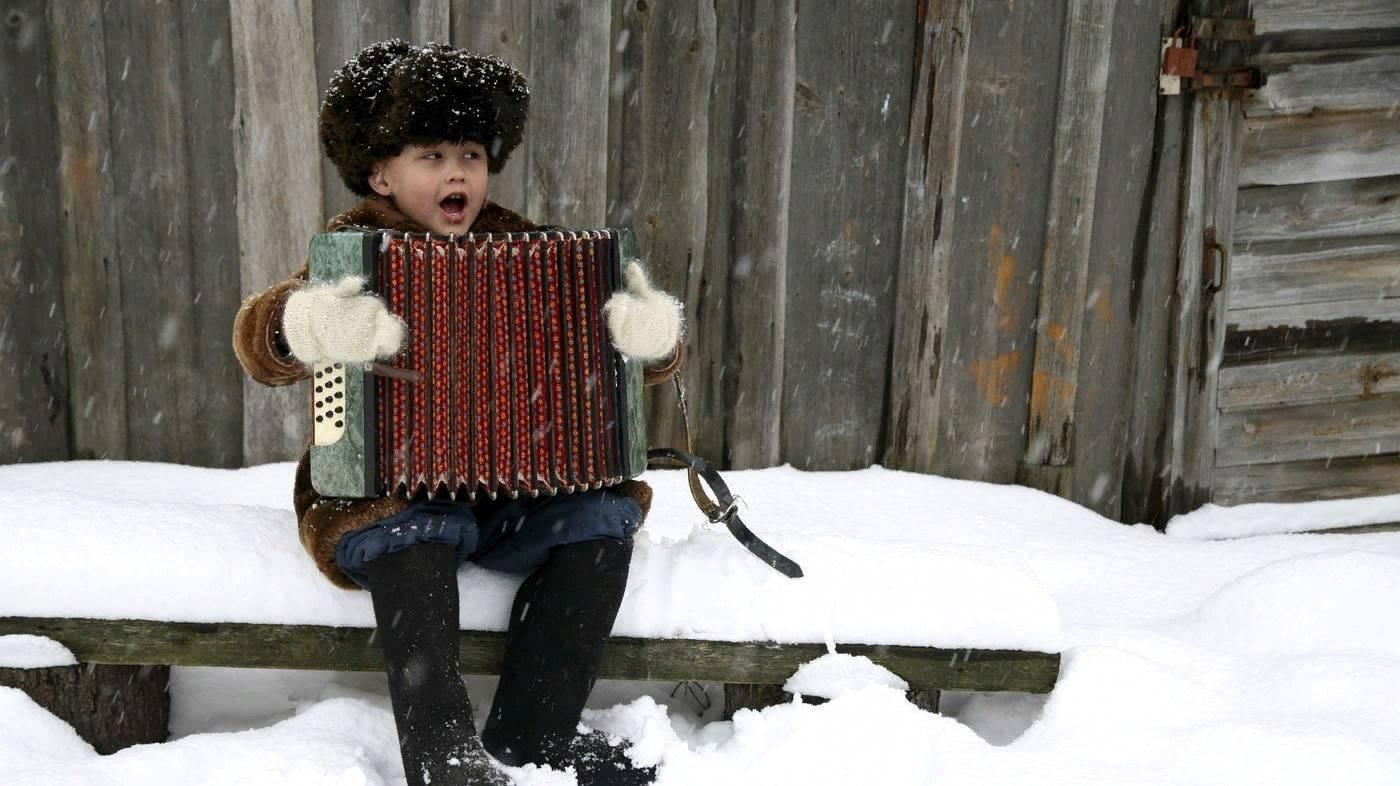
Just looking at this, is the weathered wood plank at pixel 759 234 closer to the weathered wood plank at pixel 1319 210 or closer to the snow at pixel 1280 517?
the snow at pixel 1280 517

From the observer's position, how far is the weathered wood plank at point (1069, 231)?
131 inches

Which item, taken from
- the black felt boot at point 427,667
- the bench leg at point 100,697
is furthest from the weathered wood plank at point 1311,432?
the bench leg at point 100,697

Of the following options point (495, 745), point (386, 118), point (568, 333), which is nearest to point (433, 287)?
point (568, 333)

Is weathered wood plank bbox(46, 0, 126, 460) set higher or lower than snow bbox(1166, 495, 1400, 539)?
higher

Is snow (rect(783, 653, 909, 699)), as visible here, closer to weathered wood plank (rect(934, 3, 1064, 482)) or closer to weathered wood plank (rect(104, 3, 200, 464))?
weathered wood plank (rect(934, 3, 1064, 482))

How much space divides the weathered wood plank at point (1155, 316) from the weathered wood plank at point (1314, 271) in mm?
250

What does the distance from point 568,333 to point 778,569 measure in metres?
0.61

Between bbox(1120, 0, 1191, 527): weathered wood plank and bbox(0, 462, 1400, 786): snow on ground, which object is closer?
bbox(0, 462, 1400, 786): snow on ground

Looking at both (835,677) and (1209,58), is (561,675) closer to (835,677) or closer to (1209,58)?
(835,677)

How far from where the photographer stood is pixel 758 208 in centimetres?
328

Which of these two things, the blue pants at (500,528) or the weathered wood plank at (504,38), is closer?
the blue pants at (500,528)

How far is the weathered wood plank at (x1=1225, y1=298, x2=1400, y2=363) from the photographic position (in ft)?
11.9

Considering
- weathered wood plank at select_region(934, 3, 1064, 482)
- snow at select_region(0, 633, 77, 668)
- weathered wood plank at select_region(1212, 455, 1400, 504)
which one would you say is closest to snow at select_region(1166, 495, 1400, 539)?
weathered wood plank at select_region(1212, 455, 1400, 504)

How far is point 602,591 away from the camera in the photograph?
211 centimetres
